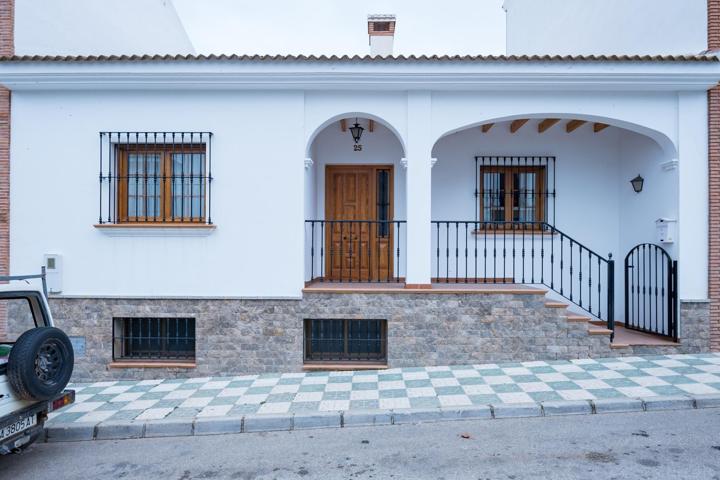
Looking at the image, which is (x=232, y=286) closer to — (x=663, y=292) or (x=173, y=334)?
(x=173, y=334)

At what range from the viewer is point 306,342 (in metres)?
7.01

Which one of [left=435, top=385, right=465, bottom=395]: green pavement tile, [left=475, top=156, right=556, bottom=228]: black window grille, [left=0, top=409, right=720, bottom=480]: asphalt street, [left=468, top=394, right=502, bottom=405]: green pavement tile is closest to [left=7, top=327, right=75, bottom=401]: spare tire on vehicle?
[left=0, top=409, right=720, bottom=480]: asphalt street

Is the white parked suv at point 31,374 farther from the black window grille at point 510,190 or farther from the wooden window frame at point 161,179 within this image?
the black window grille at point 510,190

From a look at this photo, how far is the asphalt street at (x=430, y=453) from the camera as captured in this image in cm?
375

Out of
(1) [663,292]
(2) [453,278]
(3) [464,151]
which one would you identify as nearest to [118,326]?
(2) [453,278]

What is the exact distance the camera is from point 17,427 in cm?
380

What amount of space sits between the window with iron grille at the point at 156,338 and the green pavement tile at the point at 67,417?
170cm

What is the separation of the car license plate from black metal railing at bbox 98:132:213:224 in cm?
342

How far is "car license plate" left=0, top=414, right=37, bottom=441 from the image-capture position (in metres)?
Answer: 3.64

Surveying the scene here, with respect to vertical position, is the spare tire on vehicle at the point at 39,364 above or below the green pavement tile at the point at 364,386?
above

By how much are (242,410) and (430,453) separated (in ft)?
7.56

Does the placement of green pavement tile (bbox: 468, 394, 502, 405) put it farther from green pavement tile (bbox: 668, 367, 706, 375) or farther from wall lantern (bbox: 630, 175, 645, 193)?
wall lantern (bbox: 630, 175, 645, 193)

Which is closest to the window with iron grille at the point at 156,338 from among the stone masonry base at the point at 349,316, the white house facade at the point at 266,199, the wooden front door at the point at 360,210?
the white house facade at the point at 266,199

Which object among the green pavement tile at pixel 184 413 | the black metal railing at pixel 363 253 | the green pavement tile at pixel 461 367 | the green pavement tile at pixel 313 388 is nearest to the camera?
the green pavement tile at pixel 184 413
